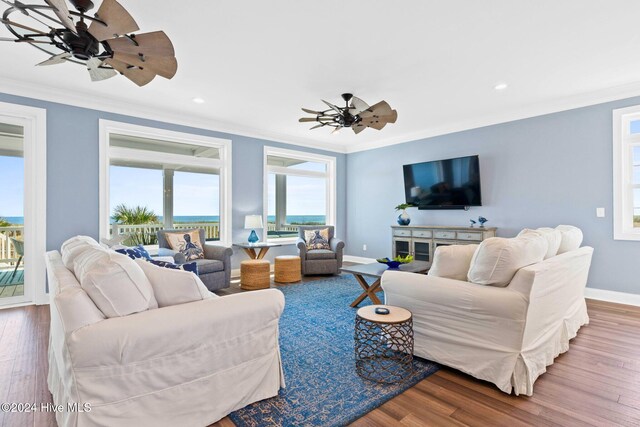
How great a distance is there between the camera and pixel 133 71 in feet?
8.45

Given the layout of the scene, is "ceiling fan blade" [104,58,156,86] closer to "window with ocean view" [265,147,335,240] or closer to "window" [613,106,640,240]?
"window with ocean view" [265,147,335,240]

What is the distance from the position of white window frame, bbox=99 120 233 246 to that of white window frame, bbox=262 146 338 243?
72cm

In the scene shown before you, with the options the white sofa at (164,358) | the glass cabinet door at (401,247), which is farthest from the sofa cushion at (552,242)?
the glass cabinet door at (401,247)

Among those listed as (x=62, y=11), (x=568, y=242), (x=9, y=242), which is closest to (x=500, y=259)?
(x=568, y=242)

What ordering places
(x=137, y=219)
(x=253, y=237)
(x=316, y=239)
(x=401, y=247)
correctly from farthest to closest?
(x=401, y=247) → (x=316, y=239) → (x=253, y=237) → (x=137, y=219)

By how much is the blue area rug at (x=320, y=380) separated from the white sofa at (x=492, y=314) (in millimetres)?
286

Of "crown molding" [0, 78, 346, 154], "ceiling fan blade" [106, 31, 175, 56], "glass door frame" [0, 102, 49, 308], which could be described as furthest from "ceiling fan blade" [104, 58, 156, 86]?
"glass door frame" [0, 102, 49, 308]

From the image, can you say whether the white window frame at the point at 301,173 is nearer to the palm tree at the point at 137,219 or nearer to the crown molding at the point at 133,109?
the crown molding at the point at 133,109

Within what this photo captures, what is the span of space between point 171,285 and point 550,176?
16.6 feet

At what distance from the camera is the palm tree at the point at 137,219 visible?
480 centimetres

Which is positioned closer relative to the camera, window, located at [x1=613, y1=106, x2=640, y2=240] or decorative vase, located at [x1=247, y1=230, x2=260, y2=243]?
window, located at [x1=613, y1=106, x2=640, y2=240]

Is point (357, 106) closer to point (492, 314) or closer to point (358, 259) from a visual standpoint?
point (492, 314)

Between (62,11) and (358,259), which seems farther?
(358,259)

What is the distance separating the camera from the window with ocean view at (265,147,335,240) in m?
6.50
